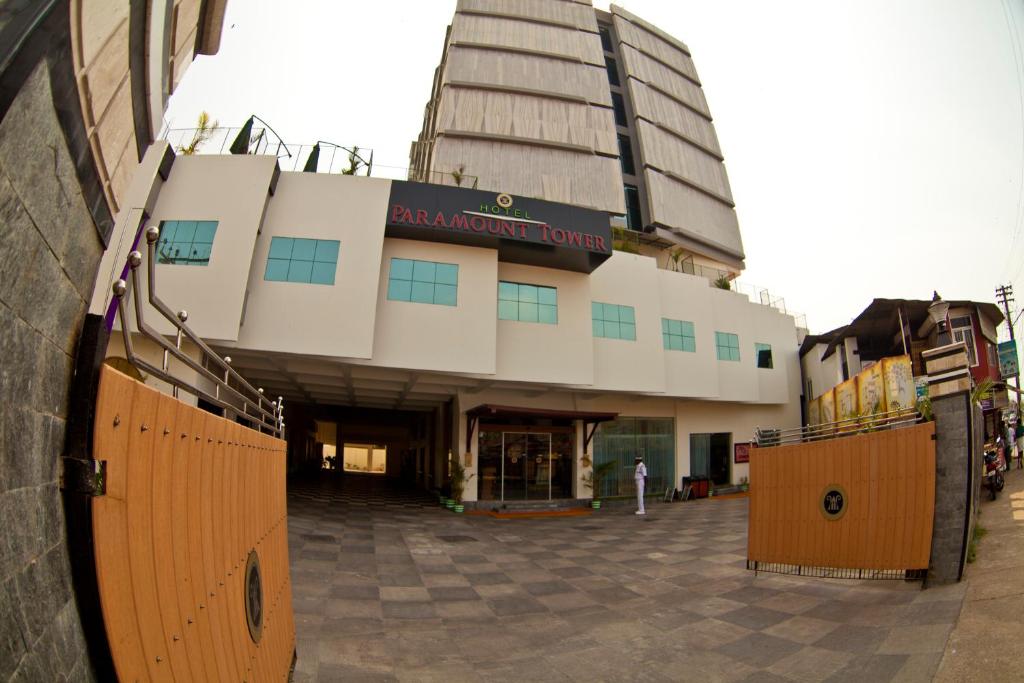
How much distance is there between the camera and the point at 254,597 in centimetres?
332

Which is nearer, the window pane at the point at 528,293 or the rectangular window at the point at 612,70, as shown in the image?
the window pane at the point at 528,293

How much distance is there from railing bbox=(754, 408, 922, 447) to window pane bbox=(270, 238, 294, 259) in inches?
470

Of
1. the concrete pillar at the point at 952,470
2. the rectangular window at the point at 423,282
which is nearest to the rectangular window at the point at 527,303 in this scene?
the rectangular window at the point at 423,282

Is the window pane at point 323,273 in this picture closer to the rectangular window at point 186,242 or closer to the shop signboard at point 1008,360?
the rectangular window at point 186,242

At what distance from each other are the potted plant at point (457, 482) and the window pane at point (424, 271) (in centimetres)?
623

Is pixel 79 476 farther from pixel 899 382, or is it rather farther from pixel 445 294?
pixel 899 382

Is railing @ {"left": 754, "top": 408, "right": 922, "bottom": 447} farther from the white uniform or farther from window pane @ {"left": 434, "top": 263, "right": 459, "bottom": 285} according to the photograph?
window pane @ {"left": 434, "top": 263, "right": 459, "bottom": 285}

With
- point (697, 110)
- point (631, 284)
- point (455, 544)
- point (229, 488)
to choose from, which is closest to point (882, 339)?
point (631, 284)

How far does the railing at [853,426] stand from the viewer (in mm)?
6394

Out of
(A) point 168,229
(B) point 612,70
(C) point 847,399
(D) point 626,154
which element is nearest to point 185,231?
(A) point 168,229

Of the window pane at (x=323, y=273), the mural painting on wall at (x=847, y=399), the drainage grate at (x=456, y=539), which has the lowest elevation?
the drainage grate at (x=456, y=539)

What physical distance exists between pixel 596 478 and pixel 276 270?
41.5ft

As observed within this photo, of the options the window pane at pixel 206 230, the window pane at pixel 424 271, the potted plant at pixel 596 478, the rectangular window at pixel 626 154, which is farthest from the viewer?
the rectangular window at pixel 626 154

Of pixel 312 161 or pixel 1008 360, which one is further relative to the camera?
pixel 1008 360
